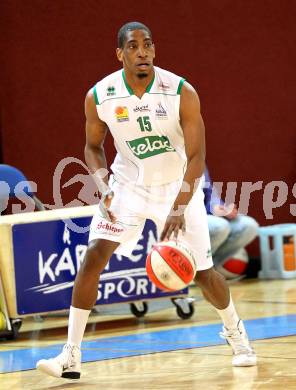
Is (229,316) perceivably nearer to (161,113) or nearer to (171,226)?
(171,226)

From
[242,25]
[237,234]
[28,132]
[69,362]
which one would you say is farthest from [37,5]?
[69,362]

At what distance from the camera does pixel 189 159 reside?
5.11m

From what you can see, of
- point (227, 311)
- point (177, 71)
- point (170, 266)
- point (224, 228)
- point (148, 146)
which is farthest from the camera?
point (177, 71)

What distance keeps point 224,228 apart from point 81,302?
150 inches

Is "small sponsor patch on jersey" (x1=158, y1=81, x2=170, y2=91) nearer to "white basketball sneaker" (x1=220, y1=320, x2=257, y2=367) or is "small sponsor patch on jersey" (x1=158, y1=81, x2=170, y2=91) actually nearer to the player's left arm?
the player's left arm

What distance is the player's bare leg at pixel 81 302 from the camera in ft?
17.0

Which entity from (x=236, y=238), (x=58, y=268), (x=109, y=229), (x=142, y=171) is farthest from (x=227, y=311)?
(x=236, y=238)

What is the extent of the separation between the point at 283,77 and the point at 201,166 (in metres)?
5.42

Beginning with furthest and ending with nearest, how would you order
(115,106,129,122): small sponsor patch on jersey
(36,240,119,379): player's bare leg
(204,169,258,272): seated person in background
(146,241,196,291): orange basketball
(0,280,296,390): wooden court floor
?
(204,169,258,272): seated person in background → (115,106,129,122): small sponsor patch on jersey → (36,240,119,379): player's bare leg → (0,280,296,390): wooden court floor → (146,241,196,291): orange basketball

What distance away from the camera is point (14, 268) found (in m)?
6.88

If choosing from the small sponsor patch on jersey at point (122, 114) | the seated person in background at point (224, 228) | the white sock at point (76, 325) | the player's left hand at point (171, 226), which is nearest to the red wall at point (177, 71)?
the seated person in background at point (224, 228)

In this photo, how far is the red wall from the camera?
31.6ft

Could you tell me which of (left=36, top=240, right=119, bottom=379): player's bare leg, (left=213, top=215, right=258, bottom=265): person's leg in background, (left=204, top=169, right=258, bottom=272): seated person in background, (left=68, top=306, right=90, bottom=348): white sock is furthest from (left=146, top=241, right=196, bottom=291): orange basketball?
(left=213, top=215, right=258, bottom=265): person's leg in background

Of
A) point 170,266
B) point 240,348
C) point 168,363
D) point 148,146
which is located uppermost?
point 148,146
